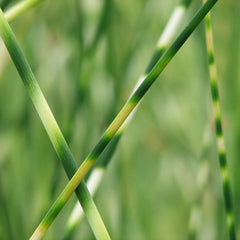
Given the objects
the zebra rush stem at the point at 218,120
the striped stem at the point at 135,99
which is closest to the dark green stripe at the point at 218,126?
the zebra rush stem at the point at 218,120

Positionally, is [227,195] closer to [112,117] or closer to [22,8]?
[22,8]

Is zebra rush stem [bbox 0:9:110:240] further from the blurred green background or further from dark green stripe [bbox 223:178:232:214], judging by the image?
the blurred green background

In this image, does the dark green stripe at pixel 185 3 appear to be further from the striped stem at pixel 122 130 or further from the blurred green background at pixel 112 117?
the blurred green background at pixel 112 117

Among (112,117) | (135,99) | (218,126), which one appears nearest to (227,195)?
(218,126)

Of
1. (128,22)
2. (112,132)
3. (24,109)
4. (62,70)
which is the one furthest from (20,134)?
(112,132)

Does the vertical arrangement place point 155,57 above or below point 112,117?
above

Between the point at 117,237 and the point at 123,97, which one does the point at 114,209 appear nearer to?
the point at 117,237
